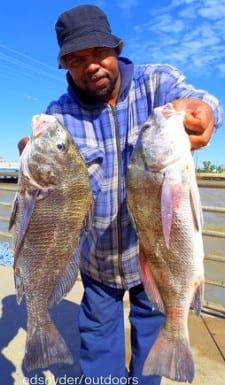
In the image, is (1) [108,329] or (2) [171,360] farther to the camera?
(1) [108,329]

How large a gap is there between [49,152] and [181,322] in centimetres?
106

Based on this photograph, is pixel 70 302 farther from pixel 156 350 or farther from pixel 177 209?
pixel 177 209

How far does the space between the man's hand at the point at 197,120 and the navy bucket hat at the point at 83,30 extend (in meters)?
0.59

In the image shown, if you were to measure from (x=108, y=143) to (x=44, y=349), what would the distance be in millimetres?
1203

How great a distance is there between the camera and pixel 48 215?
2.10 m

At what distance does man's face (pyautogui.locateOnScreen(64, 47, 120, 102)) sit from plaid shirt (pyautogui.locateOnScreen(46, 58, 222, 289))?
129mm

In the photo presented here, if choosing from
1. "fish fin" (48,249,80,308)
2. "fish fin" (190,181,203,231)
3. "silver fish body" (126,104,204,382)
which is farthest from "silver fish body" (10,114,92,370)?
"fish fin" (190,181,203,231)

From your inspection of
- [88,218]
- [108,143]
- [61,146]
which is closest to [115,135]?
[108,143]

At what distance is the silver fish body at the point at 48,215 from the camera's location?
210cm

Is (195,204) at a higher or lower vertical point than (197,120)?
lower

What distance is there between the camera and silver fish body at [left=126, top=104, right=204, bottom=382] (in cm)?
200

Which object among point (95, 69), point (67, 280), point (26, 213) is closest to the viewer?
point (26, 213)

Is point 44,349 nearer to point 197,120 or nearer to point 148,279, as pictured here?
point 148,279

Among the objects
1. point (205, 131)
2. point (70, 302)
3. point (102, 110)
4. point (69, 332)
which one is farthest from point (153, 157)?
point (70, 302)
